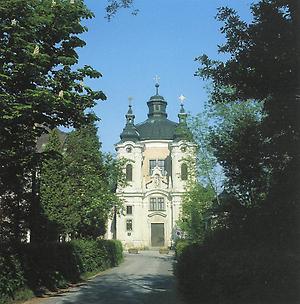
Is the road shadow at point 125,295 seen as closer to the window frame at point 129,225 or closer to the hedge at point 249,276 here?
the hedge at point 249,276

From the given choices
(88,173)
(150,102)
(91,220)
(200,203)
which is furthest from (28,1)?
(150,102)

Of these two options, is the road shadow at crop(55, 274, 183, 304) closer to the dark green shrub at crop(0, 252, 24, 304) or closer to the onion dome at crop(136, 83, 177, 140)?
the dark green shrub at crop(0, 252, 24, 304)

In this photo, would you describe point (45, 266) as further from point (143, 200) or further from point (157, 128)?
point (157, 128)

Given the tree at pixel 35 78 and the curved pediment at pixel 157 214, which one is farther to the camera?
the curved pediment at pixel 157 214

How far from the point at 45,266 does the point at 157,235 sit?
59.2m

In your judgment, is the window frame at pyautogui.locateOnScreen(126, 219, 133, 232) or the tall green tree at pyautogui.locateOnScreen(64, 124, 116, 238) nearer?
the tall green tree at pyautogui.locateOnScreen(64, 124, 116, 238)

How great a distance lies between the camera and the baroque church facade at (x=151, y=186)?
251 ft


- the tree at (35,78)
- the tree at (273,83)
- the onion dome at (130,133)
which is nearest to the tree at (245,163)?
the tree at (273,83)

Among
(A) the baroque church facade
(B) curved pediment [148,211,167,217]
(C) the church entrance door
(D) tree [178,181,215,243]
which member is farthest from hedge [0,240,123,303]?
(B) curved pediment [148,211,167,217]

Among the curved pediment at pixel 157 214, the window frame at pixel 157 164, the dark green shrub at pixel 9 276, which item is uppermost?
the window frame at pixel 157 164

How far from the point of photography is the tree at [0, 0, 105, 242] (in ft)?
39.5

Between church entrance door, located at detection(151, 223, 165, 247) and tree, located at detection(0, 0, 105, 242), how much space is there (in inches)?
2477

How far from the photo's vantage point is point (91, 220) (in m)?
31.9

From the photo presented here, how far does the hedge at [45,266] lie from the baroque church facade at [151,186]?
46487mm
